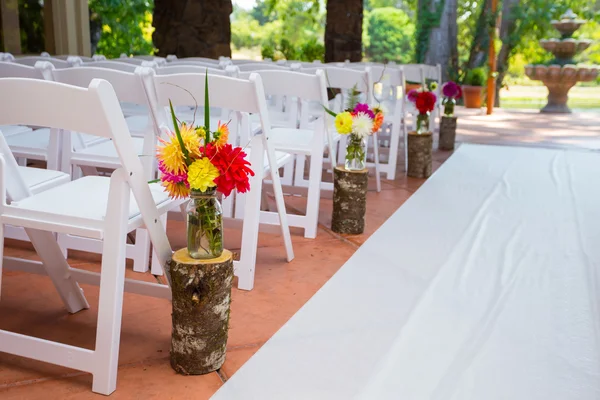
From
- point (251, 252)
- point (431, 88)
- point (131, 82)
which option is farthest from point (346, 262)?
point (431, 88)

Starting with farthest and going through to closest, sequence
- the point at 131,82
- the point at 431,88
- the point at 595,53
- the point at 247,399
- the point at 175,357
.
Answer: the point at 595,53, the point at 431,88, the point at 131,82, the point at 175,357, the point at 247,399

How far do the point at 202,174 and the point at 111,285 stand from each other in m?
0.37

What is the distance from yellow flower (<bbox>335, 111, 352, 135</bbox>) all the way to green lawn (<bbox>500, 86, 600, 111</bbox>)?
9.07 m

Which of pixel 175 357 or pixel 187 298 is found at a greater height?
pixel 187 298

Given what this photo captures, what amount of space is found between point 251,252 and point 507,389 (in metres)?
1.11

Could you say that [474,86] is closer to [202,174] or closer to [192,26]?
[192,26]

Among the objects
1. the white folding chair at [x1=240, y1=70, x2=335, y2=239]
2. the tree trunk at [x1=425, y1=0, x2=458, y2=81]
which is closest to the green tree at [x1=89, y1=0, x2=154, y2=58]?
the tree trunk at [x1=425, y1=0, x2=458, y2=81]

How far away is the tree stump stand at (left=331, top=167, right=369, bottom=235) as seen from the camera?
3299 mm

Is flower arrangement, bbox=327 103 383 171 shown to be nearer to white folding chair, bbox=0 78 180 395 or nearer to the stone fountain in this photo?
white folding chair, bbox=0 78 180 395

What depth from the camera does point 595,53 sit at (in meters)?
13.1

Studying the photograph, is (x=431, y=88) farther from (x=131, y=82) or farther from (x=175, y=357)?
(x=175, y=357)

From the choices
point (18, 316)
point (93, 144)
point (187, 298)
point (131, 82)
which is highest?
point (131, 82)

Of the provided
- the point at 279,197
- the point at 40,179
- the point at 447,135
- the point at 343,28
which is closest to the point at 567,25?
the point at 343,28

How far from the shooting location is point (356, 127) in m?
3.13
